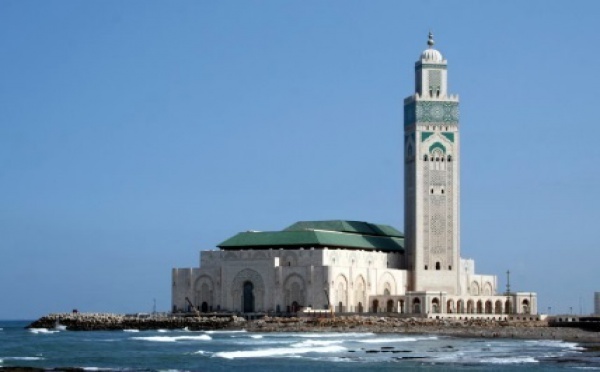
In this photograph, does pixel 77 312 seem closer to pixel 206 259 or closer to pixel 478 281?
pixel 206 259

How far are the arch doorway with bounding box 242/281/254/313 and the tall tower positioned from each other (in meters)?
14.0

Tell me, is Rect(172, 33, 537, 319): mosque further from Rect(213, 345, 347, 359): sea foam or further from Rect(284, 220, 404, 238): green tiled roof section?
Rect(213, 345, 347, 359): sea foam

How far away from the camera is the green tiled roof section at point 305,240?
11461cm

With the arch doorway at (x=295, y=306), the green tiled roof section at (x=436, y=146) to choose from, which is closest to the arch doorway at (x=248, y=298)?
the arch doorway at (x=295, y=306)

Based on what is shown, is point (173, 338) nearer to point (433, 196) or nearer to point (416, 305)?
point (416, 305)

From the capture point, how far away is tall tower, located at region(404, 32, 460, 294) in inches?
4547

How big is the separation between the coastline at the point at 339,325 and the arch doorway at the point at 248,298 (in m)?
3.88

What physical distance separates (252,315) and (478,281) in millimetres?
23287

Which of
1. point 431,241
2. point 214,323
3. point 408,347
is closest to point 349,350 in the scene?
point 408,347

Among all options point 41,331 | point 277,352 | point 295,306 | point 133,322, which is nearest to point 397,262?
point 295,306

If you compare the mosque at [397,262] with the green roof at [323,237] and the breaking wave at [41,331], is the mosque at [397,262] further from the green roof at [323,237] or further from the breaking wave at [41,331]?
the breaking wave at [41,331]

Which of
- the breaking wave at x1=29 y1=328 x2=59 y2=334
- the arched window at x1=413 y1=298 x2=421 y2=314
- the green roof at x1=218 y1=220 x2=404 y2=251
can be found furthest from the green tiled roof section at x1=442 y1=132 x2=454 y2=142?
the breaking wave at x1=29 y1=328 x2=59 y2=334

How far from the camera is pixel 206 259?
11788cm

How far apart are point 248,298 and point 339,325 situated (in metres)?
17.4
